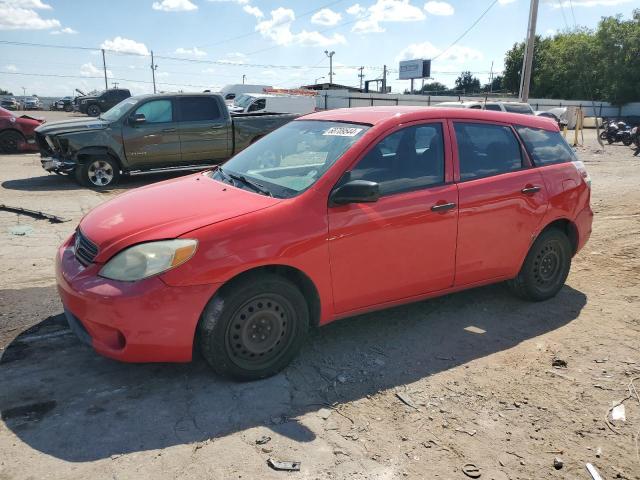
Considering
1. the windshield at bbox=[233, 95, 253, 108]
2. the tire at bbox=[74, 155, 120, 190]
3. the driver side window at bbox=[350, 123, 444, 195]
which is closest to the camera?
the driver side window at bbox=[350, 123, 444, 195]

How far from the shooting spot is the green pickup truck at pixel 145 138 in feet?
33.6

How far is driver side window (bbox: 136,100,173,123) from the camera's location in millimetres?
10625

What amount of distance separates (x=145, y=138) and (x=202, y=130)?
46.1 inches

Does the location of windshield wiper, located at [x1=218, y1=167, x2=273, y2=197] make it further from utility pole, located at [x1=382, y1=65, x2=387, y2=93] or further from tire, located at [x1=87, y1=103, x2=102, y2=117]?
utility pole, located at [x1=382, y1=65, x2=387, y2=93]

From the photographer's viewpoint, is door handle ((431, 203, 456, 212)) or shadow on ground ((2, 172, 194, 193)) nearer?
door handle ((431, 203, 456, 212))

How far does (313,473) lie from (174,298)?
1235 mm

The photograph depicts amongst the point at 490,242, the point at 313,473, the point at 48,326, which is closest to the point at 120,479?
the point at 313,473

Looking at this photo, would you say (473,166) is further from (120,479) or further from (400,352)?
(120,479)

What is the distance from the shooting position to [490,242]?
14.2 feet

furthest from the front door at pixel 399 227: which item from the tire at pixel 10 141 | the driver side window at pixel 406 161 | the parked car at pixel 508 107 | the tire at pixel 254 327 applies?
the parked car at pixel 508 107

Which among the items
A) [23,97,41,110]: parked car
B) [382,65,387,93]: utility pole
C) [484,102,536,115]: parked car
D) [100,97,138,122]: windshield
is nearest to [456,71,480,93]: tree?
[382,65,387,93]: utility pole

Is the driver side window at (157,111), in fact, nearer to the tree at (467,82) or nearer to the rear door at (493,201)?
the rear door at (493,201)

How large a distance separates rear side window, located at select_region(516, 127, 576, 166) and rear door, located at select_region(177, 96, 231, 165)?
7.75 m

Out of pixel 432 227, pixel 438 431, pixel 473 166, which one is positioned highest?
pixel 473 166
